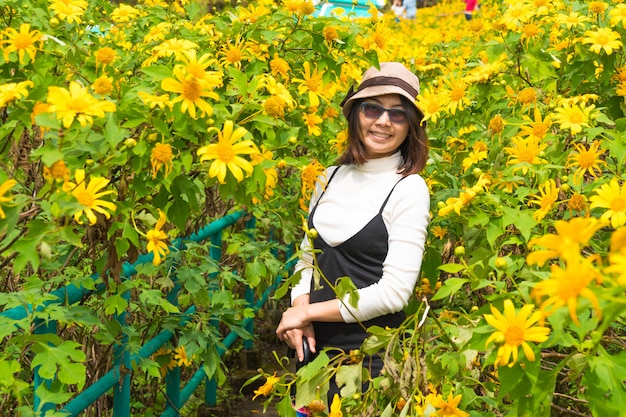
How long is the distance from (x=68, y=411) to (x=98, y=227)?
49 centimetres

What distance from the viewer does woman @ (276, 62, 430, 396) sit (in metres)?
1.98

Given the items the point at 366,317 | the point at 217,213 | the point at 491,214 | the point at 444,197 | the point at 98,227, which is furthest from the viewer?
the point at 217,213

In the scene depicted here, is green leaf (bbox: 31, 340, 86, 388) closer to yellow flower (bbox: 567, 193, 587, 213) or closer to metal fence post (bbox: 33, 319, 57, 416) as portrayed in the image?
metal fence post (bbox: 33, 319, 57, 416)

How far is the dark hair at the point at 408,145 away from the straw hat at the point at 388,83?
0.03 meters

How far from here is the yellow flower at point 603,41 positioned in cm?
224

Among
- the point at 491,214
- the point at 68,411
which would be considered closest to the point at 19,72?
the point at 68,411

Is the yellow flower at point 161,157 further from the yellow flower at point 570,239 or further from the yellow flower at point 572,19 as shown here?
the yellow flower at point 572,19

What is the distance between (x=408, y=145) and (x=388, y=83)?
19 centimetres

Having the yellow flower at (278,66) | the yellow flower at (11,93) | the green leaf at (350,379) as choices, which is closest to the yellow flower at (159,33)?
the yellow flower at (278,66)

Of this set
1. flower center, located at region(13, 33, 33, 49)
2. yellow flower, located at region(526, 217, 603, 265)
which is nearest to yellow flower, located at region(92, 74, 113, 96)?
flower center, located at region(13, 33, 33, 49)

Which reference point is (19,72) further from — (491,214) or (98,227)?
(491,214)

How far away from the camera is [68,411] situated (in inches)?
73.4

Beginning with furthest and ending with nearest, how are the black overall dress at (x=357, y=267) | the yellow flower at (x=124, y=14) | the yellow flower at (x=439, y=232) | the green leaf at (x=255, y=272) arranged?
the yellow flower at (x=124, y=14) → the green leaf at (x=255, y=272) → the yellow flower at (x=439, y=232) → the black overall dress at (x=357, y=267)

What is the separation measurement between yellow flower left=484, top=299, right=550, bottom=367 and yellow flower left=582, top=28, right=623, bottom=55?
125cm
